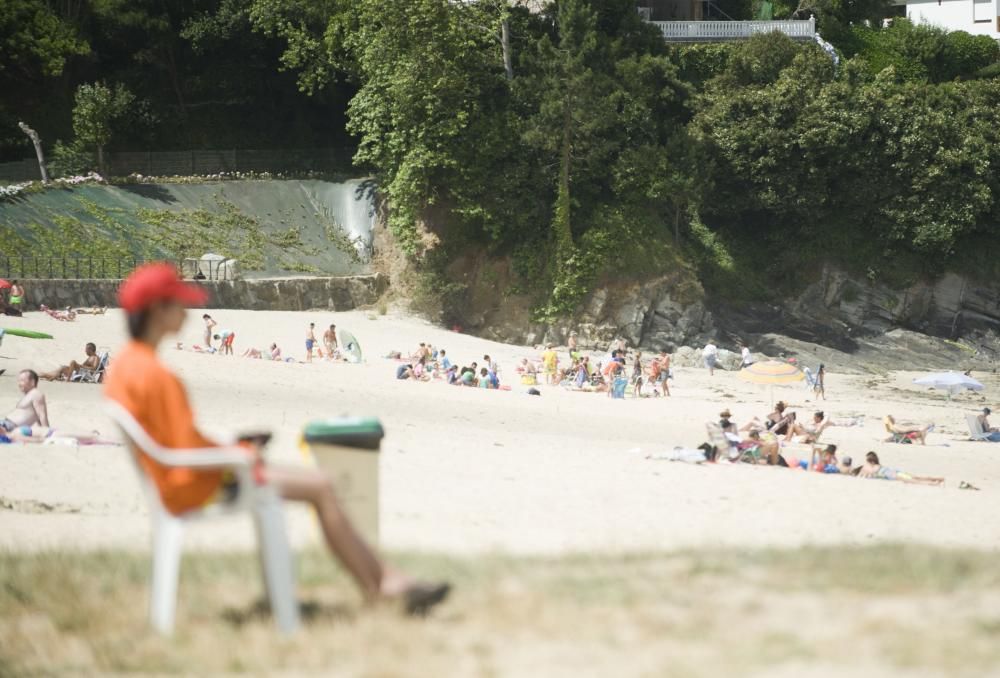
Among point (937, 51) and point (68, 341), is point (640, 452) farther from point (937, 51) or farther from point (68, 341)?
point (937, 51)

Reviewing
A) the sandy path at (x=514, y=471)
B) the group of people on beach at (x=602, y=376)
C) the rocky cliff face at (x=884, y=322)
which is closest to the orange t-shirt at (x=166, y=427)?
the sandy path at (x=514, y=471)

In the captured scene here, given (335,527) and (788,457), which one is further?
(788,457)

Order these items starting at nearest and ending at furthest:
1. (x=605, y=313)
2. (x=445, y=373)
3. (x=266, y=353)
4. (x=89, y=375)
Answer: (x=89, y=375), (x=445, y=373), (x=266, y=353), (x=605, y=313)

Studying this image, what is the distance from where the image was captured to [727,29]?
43906mm

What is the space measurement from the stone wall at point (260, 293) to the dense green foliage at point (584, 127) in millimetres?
2410

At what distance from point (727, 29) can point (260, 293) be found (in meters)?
20.1

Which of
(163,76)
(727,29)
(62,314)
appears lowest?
(62,314)

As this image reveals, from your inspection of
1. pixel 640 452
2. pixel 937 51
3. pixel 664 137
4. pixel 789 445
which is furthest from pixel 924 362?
pixel 640 452

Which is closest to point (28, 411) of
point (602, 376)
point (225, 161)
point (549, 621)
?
point (549, 621)

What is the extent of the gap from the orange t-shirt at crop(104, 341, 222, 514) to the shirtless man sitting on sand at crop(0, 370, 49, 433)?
Result: 385 inches

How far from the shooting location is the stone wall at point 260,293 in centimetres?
3053

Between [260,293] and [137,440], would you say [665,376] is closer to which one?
[260,293]

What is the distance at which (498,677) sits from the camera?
5.21 m

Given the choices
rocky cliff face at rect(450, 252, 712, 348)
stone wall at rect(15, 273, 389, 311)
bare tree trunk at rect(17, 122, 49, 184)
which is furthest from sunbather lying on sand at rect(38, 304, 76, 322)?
rocky cliff face at rect(450, 252, 712, 348)
